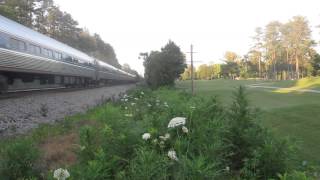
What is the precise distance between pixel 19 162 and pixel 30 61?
14.9 meters

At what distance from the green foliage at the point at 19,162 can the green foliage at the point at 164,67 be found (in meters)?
35.9

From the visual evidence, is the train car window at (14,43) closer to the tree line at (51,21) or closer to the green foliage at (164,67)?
the green foliage at (164,67)

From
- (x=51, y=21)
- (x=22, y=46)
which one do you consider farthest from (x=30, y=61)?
(x=51, y=21)

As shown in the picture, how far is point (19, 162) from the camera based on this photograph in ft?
13.9

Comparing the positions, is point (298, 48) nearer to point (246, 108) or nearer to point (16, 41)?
point (16, 41)

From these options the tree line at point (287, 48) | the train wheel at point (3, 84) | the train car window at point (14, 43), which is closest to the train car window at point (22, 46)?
the train car window at point (14, 43)

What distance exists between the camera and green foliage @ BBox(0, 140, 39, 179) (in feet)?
13.5

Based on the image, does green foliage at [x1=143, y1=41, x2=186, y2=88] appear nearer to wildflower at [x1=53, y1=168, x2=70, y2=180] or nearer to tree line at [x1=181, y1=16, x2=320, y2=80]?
wildflower at [x1=53, y1=168, x2=70, y2=180]

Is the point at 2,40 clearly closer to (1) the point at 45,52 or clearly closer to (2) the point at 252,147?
(1) the point at 45,52

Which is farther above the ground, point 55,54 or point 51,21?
point 51,21

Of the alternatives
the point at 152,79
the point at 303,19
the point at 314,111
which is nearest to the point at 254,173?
the point at 314,111

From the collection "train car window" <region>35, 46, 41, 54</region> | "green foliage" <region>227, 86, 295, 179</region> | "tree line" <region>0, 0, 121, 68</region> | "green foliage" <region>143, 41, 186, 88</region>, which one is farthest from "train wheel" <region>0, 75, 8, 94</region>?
"tree line" <region>0, 0, 121, 68</region>

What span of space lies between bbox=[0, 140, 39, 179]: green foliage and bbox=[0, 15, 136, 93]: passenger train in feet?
36.8

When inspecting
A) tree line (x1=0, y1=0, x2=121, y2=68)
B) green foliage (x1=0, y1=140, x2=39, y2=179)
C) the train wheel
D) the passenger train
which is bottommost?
green foliage (x1=0, y1=140, x2=39, y2=179)
